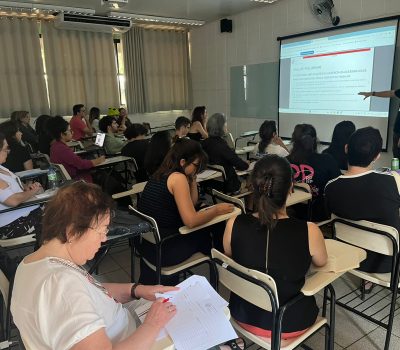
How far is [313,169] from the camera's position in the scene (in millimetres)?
2891

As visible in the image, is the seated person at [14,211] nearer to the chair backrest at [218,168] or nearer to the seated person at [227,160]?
the chair backrest at [218,168]

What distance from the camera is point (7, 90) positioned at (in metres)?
5.94

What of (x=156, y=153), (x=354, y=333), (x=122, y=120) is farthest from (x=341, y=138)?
(x=122, y=120)

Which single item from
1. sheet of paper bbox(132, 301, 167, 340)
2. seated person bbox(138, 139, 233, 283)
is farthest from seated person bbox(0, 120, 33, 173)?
sheet of paper bbox(132, 301, 167, 340)

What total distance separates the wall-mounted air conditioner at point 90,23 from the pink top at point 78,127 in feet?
5.13

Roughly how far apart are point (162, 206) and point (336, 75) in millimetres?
3915

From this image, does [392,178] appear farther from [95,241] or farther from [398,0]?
[398,0]

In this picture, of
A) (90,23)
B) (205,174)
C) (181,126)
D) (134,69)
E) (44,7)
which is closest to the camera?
(205,174)

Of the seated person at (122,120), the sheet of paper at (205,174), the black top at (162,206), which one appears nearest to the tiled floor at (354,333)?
the black top at (162,206)

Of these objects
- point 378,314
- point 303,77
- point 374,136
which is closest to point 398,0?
point 303,77

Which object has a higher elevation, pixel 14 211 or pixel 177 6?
pixel 177 6

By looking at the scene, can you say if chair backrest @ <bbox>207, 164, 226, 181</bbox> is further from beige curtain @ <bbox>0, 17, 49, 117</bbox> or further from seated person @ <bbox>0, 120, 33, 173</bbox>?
beige curtain @ <bbox>0, 17, 49, 117</bbox>

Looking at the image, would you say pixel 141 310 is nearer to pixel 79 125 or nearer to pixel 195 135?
pixel 195 135

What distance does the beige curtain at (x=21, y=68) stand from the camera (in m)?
5.84
